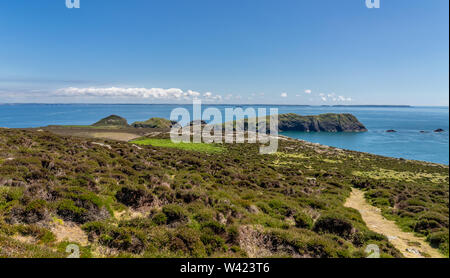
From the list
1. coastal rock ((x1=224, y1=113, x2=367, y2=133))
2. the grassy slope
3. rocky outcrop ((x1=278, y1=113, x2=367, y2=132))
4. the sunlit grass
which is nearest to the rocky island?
the grassy slope

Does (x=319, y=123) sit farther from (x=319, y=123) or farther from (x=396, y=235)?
(x=396, y=235)

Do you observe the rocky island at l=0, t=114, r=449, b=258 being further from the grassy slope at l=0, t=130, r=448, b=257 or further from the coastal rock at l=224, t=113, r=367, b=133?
the coastal rock at l=224, t=113, r=367, b=133

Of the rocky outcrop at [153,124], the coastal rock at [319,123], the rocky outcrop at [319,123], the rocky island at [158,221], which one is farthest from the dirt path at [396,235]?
the rocky outcrop at [319,123]

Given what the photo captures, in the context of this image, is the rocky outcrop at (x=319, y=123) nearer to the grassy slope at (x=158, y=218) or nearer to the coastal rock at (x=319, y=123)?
the coastal rock at (x=319, y=123)

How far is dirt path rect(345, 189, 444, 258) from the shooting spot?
10.4 m

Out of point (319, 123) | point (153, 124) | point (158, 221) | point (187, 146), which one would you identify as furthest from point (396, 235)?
Result: point (319, 123)

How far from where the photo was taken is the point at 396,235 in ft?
40.0

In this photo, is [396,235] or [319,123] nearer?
[396,235]

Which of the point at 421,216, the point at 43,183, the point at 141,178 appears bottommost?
the point at 421,216

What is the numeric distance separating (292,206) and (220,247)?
7336mm

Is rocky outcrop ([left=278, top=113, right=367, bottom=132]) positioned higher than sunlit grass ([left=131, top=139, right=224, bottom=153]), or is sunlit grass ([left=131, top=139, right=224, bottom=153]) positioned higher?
rocky outcrop ([left=278, top=113, right=367, bottom=132])

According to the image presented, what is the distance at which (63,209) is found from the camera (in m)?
8.26
